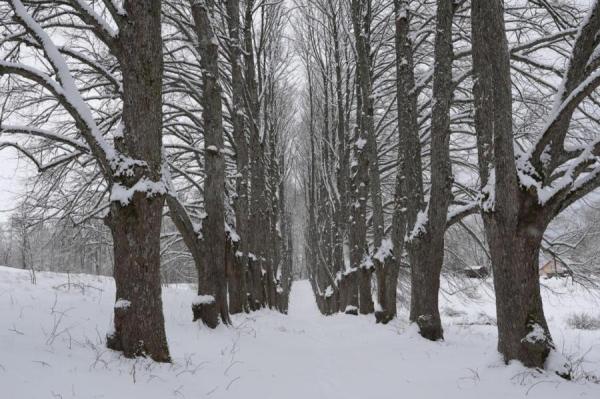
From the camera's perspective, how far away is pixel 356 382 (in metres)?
4.42

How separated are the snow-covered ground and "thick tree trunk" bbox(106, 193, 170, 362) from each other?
0.17 meters

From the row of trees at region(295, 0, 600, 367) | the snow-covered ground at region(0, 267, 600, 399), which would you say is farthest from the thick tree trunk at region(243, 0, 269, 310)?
the snow-covered ground at region(0, 267, 600, 399)

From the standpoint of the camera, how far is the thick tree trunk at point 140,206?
3730 mm

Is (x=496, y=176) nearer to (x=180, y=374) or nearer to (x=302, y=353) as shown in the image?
(x=180, y=374)

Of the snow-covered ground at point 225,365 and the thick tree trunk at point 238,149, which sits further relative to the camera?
the thick tree trunk at point 238,149

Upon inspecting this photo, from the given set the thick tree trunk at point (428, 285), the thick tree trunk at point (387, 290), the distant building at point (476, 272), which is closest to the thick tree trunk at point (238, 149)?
the thick tree trunk at point (387, 290)

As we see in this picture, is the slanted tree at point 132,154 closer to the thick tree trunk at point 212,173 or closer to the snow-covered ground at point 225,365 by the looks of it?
the snow-covered ground at point 225,365

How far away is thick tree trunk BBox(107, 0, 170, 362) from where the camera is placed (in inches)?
147

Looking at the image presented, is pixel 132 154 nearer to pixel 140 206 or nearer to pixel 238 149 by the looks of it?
pixel 140 206

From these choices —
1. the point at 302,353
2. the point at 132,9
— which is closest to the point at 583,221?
the point at 302,353

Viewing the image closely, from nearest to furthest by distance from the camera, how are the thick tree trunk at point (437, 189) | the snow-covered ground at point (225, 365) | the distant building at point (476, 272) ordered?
the snow-covered ground at point (225, 365) → the thick tree trunk at point (437, 189) → the distant building at point (476, 272)

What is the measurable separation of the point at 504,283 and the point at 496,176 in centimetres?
103

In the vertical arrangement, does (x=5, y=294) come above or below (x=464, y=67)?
below

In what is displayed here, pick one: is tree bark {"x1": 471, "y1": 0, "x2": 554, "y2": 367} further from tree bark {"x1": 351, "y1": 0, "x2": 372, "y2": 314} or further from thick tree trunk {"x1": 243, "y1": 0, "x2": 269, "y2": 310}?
thick tree trunk {"x1": 243, "y1": 0, "x2": 269, "y2": 310}
